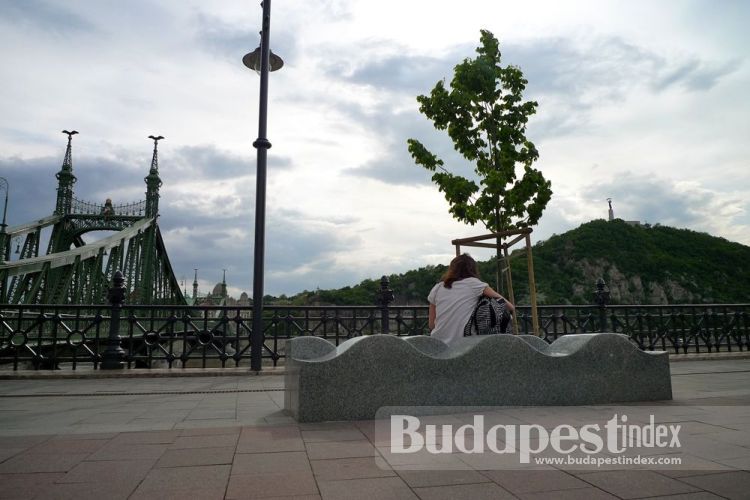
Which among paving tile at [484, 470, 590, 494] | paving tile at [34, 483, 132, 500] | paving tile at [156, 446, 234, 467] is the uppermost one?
paving tile at [484, 470, 590, 494]

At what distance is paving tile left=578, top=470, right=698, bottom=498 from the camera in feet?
7.69

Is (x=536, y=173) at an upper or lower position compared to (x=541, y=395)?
upper

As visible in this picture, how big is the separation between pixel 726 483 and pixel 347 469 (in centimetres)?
193

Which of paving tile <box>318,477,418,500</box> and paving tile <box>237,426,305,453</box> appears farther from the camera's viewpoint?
paving tile <box>237,426,305,453</box>

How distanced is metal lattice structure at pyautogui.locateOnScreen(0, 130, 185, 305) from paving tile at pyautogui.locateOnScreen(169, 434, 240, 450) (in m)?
21.4

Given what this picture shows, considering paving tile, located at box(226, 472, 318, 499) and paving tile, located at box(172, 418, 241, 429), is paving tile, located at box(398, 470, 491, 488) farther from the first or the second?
paving tile, located at box(172, 418, 241, 429)

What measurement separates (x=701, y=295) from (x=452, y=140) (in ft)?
174

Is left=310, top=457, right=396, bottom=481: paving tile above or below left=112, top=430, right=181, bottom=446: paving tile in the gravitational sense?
above

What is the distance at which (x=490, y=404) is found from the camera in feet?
14.8

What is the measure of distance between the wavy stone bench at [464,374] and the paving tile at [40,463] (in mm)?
1649

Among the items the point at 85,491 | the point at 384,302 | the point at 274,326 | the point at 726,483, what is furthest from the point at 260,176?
the point at 726,483

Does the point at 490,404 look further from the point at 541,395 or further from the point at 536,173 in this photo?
the point at 536,173

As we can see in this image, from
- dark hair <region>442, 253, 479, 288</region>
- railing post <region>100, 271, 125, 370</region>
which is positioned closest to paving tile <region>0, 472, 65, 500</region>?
dark hair <region>442, 253, 479, 288</region>

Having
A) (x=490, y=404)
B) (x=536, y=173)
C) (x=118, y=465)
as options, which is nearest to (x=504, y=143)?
(x=536, y=173)
